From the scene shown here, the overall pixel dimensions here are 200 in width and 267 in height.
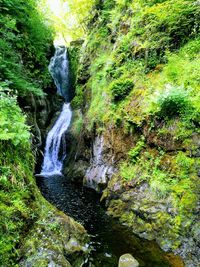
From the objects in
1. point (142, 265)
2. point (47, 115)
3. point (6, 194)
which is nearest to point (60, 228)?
point (6, 194)

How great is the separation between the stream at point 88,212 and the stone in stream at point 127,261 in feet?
0.71

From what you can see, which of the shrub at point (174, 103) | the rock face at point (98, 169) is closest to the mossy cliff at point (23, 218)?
the rock face at point (98, 169)

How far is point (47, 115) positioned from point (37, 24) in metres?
5.81

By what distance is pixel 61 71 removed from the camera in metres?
23.0

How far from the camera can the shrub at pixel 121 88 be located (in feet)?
36.7

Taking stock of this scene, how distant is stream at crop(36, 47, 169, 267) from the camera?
6.41 metres

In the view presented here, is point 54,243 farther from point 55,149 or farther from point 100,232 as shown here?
point 55,149

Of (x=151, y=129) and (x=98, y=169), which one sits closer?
(x=151, y=129)

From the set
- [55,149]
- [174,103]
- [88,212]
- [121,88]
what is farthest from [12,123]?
[55,149]

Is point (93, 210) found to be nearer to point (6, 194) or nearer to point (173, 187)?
point (173, 187)

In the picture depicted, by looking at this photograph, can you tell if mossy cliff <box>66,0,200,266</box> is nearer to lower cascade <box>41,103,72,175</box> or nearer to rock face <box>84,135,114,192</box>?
rock face <box>84,135,114,192</box>

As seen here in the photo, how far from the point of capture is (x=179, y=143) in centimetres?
812

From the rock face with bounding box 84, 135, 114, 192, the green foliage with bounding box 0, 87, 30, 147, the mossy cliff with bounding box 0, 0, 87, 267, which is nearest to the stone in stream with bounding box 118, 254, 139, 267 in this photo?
the mossy cliff with bounding box 0, 0, 87, 267

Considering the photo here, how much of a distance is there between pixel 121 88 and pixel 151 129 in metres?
2.94
